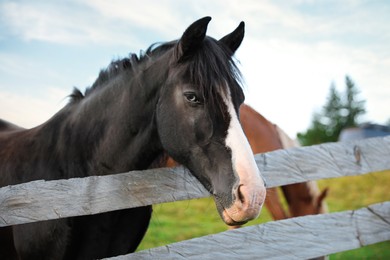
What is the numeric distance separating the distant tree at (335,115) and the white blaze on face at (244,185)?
237ft

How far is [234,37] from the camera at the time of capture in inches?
119

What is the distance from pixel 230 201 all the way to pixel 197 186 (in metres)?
0.52

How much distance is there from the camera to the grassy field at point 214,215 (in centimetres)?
624

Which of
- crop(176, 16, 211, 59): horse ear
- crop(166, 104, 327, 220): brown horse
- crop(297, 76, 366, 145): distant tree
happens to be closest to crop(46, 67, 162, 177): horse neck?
crop(176, 16, 211, 59): horse ear

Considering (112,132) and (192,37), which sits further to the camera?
(112,132)

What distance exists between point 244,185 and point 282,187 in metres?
3.22

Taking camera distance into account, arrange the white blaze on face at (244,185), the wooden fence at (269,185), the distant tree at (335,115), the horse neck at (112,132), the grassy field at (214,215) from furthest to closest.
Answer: the distant tree at (335,115) < the grassy field at (214,215) < the horse neck at (112,132) < the wooden fence at (269,185) < the white blaze on face at (244,185)

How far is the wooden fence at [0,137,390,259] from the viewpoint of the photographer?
7.70 ft

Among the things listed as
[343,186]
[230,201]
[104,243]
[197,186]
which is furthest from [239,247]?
[343,186]

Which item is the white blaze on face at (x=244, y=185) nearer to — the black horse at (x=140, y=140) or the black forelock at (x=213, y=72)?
the black horse at (x=140, y=140)

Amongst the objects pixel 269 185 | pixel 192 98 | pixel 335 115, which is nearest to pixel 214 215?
pixel 269 185

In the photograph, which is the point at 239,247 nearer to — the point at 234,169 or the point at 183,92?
the point at 234,169

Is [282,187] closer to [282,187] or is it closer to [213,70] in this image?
[282,187]

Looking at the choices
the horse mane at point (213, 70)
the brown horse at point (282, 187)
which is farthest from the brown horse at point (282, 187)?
the horse mane at point (213, 70)
